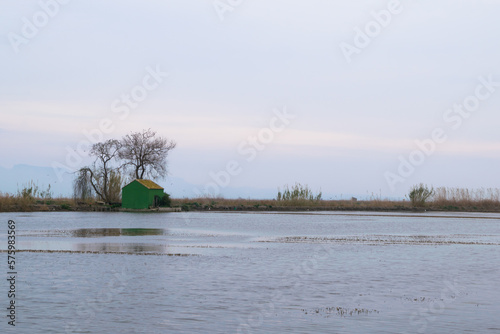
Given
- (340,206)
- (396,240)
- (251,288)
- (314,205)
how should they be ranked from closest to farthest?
(251,288)
(396,240)
(314,205)
(340,206)

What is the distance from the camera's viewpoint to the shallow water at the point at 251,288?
42.1 ft

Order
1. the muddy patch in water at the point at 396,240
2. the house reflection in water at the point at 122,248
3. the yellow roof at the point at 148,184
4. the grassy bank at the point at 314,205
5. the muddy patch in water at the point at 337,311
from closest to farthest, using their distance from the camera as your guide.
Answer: the muddy patch in water at the point at 337,311 → the house reflection in water at the point at 122,248 → the muddy patch in water at the point at 396,240 → the yellow roof at the point at 148,184 → the grassy bank at the point at 314,205

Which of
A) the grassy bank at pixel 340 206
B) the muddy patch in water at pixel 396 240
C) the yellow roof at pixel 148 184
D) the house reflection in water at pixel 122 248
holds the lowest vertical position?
the house reflection in water at pixel 122 248

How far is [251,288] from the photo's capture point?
16984mm

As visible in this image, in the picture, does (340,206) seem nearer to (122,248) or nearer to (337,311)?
(122,248)

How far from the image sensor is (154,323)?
1268 cm

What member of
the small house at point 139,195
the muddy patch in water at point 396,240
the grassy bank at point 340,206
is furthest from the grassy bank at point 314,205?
the muddy patch in water at point 396,240

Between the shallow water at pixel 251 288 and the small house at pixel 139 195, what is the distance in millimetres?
43432

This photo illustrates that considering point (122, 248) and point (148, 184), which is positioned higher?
point (148, 184)

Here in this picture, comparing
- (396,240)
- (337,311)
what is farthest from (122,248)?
(337,311)

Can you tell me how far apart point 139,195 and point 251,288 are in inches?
2257

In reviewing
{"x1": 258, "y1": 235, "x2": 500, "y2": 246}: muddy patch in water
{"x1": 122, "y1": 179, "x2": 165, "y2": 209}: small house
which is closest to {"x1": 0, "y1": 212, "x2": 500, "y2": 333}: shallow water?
{"x1": 258, "y1": 235, "x2": 500, "y2": 246}: muddy patch in water

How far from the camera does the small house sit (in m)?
72.6

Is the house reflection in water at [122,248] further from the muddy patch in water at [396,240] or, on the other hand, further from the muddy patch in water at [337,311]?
the muddy patch in water at [337,311]
